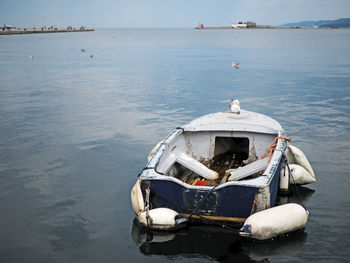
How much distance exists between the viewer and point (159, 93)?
25844mm

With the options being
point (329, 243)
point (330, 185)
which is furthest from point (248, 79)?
point (329, 243)

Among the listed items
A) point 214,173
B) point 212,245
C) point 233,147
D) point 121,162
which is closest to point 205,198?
point 212,245

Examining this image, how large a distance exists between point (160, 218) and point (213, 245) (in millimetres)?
1275

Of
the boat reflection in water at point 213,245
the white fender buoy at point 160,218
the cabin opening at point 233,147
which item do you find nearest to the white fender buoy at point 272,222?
the boat reflection in water at point 213,245

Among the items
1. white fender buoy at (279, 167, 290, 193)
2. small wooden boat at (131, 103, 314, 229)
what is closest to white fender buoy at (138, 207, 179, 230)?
small wooden boat at (131, 103, 314, 229)

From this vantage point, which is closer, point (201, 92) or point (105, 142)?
point (105, 142)

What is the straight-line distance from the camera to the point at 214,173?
998 centimetres

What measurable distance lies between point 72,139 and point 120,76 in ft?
67.9

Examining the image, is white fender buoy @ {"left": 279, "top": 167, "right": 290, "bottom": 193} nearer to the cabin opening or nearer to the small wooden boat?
the small wooden boat

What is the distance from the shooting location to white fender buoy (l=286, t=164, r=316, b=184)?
410 inches

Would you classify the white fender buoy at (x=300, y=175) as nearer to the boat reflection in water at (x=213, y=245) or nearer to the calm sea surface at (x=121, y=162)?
the calm sea surface at (x=121, y=162)

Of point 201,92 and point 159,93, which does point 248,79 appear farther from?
point 159,93

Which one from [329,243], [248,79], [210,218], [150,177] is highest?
[248,79]

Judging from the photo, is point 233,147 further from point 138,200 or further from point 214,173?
point 138,200
